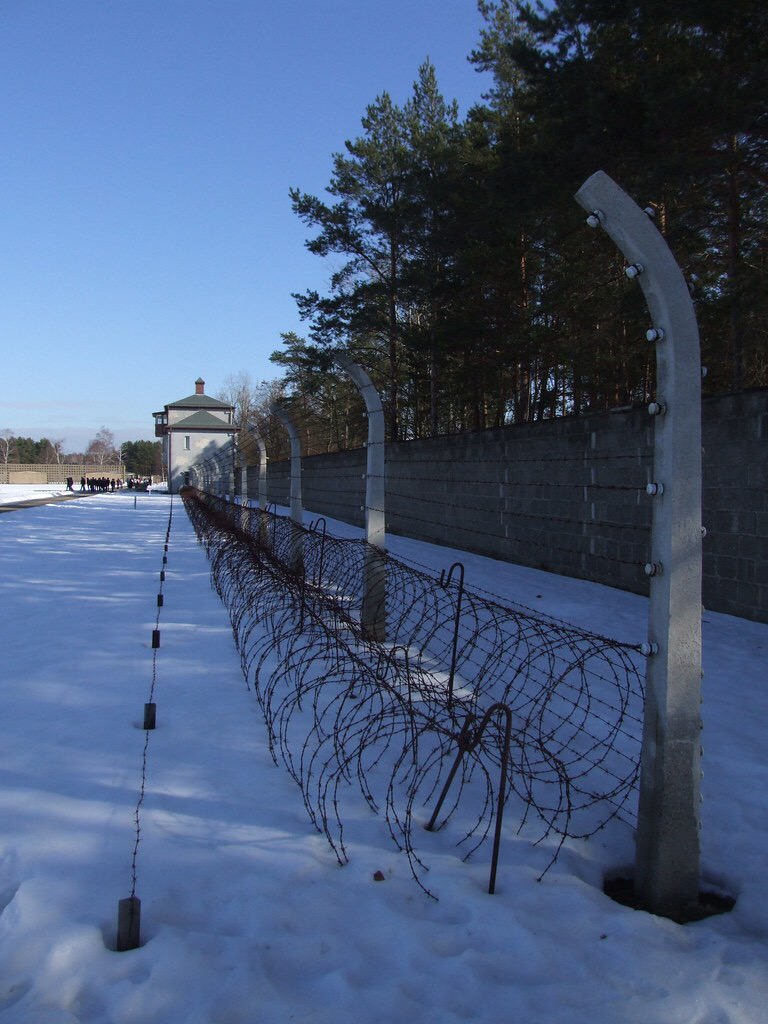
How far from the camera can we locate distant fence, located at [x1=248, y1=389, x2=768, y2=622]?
6.20m

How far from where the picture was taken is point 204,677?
519cm

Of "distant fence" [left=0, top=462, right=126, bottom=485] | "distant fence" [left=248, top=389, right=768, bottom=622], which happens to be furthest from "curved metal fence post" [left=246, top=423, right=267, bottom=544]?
"distant fence" [left=0, top=462, right=126, bottom=485]

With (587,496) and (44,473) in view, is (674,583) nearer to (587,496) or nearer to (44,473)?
(587,496)

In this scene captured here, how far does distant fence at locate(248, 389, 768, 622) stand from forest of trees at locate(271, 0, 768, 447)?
113 inches

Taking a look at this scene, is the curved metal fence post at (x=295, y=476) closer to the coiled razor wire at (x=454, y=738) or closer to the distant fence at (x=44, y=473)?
the coiled razor wire at (x=454, y=738)

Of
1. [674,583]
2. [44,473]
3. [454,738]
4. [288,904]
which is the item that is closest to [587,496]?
[674,583]

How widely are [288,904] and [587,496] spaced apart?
6.76 metres

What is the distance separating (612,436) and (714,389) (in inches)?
507

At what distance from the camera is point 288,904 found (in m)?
2.46

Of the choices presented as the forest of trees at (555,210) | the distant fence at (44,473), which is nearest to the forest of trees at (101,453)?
the distant fence at (44,473)

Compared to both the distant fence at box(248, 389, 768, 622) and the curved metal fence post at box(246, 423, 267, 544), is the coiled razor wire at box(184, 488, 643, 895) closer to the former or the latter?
the distant fence at box(248, 389, 768, 622)

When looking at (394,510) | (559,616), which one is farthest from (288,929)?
(394,510)

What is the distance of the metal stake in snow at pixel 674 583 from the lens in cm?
244

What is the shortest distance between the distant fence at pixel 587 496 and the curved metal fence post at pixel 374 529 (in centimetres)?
191
